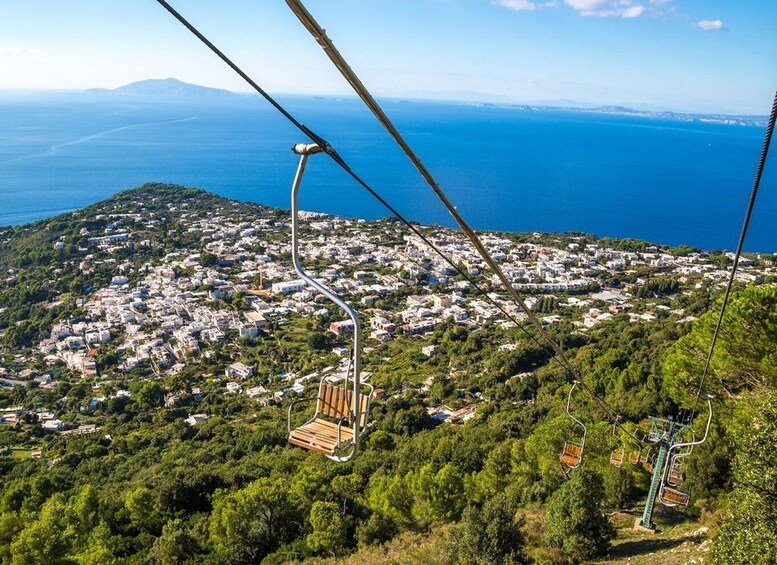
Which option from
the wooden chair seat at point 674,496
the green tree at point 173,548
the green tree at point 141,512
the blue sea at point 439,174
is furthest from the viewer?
the blue sea at point 439,174

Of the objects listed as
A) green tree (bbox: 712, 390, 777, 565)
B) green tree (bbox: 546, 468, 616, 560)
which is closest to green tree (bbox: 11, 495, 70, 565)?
green tree (bbox: 546, 468, 616, 560)

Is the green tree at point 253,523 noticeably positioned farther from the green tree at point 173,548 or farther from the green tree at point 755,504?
the green tree at point 755,504

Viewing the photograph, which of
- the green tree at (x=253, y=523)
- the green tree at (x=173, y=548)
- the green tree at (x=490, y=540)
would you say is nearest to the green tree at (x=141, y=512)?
the green tree at (x=173, y=548)

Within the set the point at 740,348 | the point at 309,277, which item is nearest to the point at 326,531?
the point at 740,348

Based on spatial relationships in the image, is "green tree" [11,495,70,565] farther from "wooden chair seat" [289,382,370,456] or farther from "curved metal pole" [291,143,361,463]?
"curved metal pole" [291,143,361,463]

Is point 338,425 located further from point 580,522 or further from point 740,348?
point 740,348

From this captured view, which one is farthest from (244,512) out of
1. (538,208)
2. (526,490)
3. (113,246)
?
(538,208)
